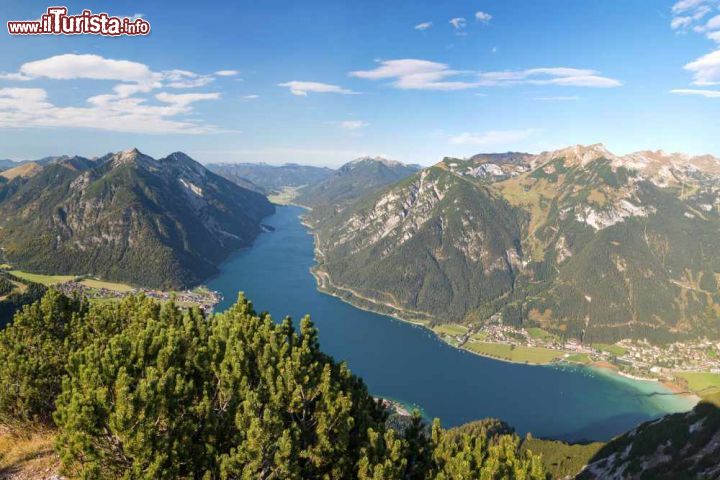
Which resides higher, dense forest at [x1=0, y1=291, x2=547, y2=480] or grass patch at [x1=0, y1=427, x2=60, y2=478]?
dense forest at [x1=0, y1=291, x2=547, y2=480]

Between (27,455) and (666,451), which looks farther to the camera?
(666,451)

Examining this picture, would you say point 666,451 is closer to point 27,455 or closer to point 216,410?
point 216,410

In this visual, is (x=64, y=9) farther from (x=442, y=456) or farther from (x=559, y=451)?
(x=559, y=451)

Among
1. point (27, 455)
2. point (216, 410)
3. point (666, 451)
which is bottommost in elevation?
point (666, 451)

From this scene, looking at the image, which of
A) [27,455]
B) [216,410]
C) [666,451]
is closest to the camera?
[216,410]

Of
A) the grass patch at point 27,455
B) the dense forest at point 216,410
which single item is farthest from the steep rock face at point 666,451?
the grass patch at point 27,455

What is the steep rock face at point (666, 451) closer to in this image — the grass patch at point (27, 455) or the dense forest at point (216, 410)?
the dense forest at point (216, 410)

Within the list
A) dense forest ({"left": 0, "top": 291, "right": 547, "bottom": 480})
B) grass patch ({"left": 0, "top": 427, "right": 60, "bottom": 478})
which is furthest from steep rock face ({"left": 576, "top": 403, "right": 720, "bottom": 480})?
grass patch ({"left": 0, "top": 427, "right": 60, "bottom": 478})

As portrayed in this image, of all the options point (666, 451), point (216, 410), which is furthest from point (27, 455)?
point (666, 451)

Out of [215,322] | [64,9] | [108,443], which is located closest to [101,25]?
[64,9]

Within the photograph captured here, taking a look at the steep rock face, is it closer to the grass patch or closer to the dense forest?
the dense forest
